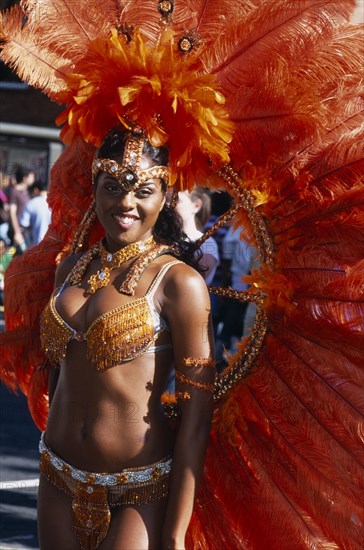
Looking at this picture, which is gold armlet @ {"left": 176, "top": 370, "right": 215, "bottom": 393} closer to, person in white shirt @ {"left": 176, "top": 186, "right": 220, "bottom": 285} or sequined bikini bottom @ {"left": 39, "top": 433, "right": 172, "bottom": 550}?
sequined bikini bottom @ {"left": 39, "top": 433, "right": 172, "bottom": 550}

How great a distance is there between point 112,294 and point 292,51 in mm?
1005

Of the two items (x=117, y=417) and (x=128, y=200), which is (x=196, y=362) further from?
(x=128, y=200)

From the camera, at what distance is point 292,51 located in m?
2.82

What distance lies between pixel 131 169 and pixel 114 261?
0.32 metres

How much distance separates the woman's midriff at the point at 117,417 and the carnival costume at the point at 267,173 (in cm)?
36

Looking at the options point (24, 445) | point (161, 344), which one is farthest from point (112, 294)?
point (24, 445)

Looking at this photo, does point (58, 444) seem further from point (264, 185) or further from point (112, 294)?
point (264, 185)

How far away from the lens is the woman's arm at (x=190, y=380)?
252 cm

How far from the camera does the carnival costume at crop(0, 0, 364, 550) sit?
2695 millimetres

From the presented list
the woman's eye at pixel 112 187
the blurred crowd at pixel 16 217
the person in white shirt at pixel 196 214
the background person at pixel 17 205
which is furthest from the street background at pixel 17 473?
the background person at pixel 17 205

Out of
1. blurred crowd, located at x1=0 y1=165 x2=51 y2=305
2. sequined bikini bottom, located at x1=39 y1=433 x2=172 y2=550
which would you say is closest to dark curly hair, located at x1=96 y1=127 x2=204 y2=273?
sequined bikini bottom, located at x1=39 y1=433 x2=172 y2=550

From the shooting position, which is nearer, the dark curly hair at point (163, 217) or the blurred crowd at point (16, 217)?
the dark curly hair at point (163, 217)

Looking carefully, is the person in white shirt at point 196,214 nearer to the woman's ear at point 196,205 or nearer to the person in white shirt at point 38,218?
the woman's ear at point 196,205

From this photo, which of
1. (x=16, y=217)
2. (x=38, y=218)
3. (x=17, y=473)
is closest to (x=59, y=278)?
(x=17, y=473)
